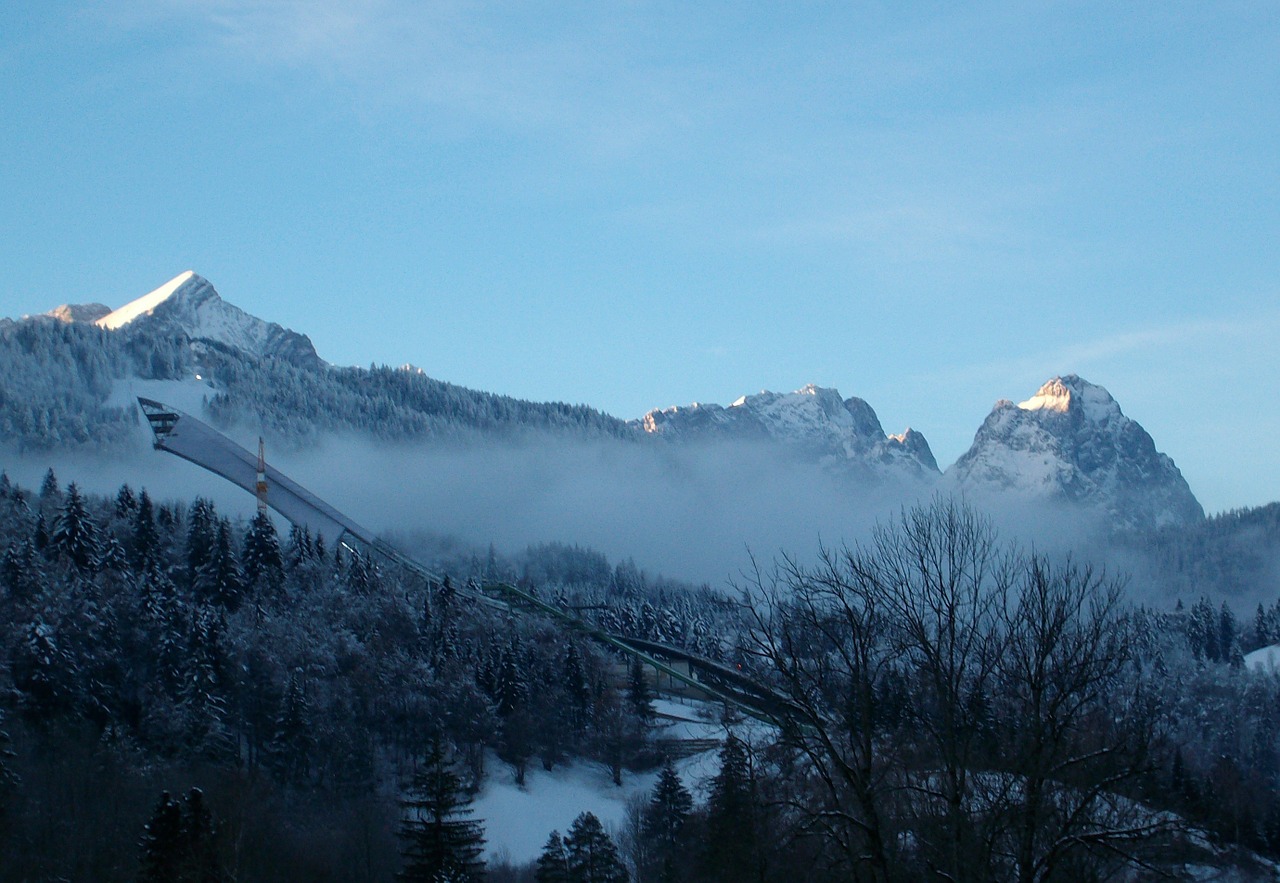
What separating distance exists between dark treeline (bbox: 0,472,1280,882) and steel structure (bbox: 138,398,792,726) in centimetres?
692

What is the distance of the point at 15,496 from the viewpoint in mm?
93688

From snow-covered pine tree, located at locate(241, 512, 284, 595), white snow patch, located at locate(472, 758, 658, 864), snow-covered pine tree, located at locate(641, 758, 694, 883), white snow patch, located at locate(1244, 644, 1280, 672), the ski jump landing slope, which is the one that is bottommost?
white snow patch, located at locate(472, 758, 658, 864)

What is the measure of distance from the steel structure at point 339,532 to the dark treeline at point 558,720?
22.7 feet

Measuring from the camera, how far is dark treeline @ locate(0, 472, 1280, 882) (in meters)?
20.0

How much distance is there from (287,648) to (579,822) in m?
38.0

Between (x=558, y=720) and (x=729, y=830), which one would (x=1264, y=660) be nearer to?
(x=558, y=720)

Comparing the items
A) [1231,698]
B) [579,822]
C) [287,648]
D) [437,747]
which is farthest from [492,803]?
[1231,698]

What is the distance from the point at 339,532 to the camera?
14038 centimetres

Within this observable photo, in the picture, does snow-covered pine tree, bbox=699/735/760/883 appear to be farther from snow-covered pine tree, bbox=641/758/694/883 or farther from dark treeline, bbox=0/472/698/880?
dark treeline, bbox=0/472/698/880

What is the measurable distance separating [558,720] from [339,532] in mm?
61969

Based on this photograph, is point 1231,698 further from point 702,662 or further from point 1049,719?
point 1049,719

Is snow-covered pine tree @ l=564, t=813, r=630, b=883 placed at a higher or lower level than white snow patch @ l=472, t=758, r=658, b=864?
higher

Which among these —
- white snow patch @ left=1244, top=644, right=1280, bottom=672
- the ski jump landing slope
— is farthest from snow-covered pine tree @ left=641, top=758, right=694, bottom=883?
white snow patch @ left=1244, top=644, right=1280, bottom=672

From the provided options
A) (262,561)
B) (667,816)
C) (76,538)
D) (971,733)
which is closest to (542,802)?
(667,816)
